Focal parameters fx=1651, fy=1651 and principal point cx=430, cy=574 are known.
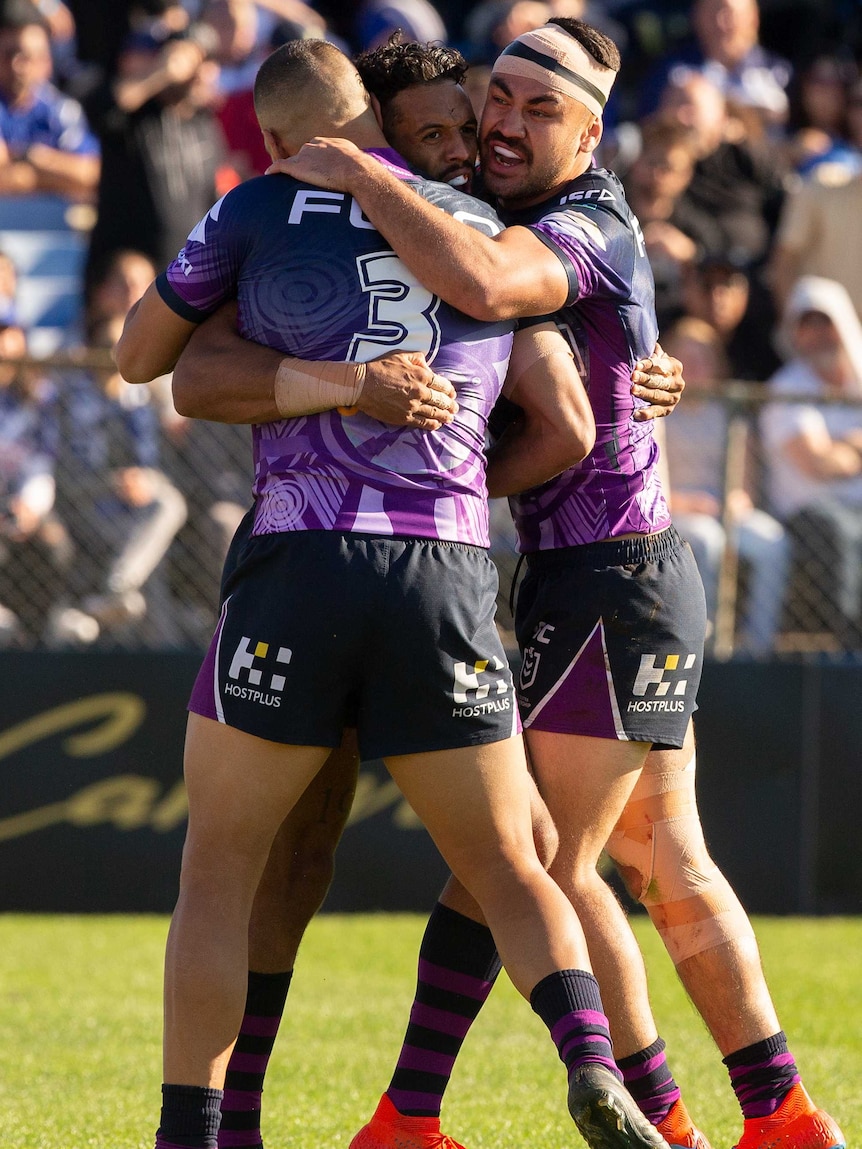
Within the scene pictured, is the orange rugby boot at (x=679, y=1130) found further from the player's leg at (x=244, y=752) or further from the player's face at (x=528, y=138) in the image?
the player's face at (x=528, y=138)

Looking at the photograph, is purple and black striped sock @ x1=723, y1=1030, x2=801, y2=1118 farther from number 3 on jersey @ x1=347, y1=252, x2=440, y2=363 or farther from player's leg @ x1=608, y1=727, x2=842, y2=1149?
number 3 on jersey @ x1=347, y1=252, x2=440, y2=363

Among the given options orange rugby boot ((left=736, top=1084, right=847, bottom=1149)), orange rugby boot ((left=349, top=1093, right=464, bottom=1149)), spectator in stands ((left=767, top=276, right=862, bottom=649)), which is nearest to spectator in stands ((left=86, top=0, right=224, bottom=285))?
spectator in stands ((left=767, top=276, right=862, bottom=649))

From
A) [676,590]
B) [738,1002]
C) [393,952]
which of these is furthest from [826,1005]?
[676,590]

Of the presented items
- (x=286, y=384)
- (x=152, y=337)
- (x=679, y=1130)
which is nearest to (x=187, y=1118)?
(x=679, y=1130)

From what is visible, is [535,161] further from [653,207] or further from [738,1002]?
[653,207]

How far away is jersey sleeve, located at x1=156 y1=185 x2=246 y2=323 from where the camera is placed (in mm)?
3166

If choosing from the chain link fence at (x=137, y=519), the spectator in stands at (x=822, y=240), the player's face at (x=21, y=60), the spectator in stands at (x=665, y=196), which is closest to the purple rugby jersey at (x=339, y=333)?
the chain link fence at (x=137, y=519)

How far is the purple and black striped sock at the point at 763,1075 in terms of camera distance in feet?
11.8

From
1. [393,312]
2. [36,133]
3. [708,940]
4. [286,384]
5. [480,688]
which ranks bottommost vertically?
[708,940]

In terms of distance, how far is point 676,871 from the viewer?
3.76m

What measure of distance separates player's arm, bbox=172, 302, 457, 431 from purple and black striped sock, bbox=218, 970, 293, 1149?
127cm

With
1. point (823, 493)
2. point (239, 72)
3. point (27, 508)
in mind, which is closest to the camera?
point (27, 508)

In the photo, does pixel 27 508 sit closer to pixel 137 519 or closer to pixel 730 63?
pixel 137 519

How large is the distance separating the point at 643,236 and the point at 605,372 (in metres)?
1.02
